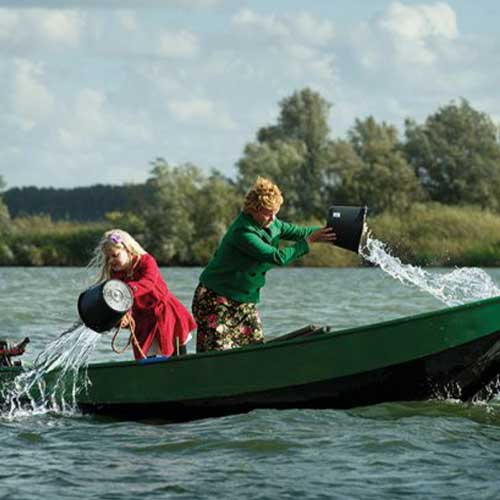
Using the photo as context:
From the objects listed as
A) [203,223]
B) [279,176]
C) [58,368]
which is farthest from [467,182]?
[58,368]

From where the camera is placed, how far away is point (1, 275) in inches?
1807

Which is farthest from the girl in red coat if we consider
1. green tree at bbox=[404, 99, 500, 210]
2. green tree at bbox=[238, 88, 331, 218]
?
green tree at bbox=[404, 99, 500, 210]

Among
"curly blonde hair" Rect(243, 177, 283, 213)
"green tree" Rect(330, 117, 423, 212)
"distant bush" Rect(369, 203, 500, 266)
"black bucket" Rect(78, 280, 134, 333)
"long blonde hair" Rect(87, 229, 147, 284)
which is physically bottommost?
"black bucket" Rect(78, 280, 134, 333)

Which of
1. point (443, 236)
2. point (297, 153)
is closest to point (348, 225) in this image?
point (443, 236)

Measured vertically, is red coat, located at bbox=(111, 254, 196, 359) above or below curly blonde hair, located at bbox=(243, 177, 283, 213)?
below

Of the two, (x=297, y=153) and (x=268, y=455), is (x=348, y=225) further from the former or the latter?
(x=297, y=153)

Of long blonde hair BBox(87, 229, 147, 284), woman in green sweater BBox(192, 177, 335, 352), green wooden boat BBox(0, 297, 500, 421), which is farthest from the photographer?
long blonde hair BBox(87, 229, 147, 284)

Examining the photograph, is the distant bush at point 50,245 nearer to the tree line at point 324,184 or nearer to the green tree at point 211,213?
the tree line at point 324,184

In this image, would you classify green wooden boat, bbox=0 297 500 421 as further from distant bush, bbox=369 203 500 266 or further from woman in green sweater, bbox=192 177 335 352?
distant bush, bbox=369 203 500 266

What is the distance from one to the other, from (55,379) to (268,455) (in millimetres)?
2226

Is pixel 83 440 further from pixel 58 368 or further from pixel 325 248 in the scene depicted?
pixel 325 248

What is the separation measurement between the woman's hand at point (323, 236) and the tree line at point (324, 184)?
42839mm

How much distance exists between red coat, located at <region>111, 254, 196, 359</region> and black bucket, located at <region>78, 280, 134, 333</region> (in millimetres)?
256

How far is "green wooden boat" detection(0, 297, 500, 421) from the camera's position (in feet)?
31.4
